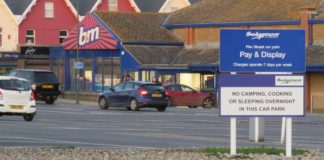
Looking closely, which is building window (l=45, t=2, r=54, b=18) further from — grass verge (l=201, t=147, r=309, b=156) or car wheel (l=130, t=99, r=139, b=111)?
grass verge (l=201, t=147, r=309, b=156)

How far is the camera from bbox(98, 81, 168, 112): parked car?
173 ft

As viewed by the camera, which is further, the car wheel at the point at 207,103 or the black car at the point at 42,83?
the car wheel at the point at 207,103

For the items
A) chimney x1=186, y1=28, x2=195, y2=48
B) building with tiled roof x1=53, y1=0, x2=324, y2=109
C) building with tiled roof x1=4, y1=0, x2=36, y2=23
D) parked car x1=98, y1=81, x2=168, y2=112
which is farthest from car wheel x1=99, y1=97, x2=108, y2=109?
building with tiled roof x1=4, y1=0, x2=36, y2=23

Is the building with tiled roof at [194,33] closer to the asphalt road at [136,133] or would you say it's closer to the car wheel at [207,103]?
the car wheel at [207,103]

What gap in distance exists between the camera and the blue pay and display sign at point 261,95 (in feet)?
68.3

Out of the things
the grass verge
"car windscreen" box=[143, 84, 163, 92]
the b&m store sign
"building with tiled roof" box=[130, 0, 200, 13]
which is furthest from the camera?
"building with tiled roof" box=[130, 0, 200, 13]

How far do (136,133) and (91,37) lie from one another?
43.3 meters

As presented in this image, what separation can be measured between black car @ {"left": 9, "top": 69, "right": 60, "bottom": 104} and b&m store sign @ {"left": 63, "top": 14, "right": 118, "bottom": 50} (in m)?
10.5

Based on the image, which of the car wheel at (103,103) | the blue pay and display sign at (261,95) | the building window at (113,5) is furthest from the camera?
the building window at (113,5)

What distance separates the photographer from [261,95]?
21.0 meters

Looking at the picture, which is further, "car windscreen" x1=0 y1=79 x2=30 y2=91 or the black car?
the black car

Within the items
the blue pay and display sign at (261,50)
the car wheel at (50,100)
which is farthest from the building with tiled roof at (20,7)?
the blue pay and display sign at (261,50)

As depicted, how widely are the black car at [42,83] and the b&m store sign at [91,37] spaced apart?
1045 cm

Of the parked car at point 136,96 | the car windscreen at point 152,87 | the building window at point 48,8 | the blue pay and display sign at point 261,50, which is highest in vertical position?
the building window at point 48,8
